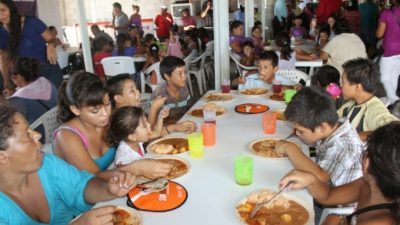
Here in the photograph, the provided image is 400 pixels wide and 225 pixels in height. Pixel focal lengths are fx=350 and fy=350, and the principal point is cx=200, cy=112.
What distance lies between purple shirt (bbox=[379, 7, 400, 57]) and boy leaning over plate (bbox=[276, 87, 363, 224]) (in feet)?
11.1

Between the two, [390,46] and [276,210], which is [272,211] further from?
[390,46]

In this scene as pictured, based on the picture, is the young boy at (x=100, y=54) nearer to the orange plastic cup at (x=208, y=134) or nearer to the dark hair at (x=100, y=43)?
the dark hair at (x=100, y=43)

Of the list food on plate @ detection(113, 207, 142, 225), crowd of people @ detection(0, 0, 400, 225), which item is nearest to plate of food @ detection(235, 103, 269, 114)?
crowd of people @ detection(0, 0, 400, 225)

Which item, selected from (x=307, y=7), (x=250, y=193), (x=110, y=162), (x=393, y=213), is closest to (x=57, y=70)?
(x=110, y=162)

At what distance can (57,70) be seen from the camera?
12.8 ft

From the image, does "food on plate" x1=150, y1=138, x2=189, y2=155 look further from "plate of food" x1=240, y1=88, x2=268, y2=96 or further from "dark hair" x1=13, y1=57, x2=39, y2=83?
"dark hair" x1=13, y1=57, x2=39, y2=83

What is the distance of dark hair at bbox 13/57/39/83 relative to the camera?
3.07 metres

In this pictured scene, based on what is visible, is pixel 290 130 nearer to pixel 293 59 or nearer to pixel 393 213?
pixel 393 213

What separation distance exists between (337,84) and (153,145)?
5.94 ft

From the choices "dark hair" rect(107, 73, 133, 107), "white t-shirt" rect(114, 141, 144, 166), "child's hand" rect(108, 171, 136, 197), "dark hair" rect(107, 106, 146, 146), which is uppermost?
"dark hair" rect(107, 73, 133, 107)

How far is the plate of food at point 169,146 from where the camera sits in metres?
1.94

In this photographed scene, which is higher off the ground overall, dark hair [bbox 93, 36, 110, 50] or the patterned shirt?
dark hair [bbox 93, 36, 110, 50]

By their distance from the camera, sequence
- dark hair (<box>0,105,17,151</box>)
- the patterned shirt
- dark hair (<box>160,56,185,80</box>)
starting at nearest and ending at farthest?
dark hair (<box>0,105,17,151</box>) < the patterned shirt < dark hair (<box>160,56,185,80</box>)

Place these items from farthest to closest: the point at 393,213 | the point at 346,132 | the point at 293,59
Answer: the point at 293,59, the point at 346,132, the point at 393,213
